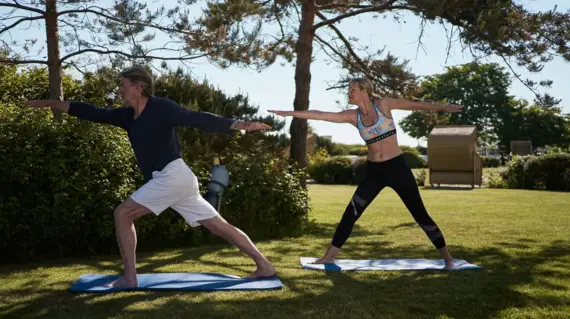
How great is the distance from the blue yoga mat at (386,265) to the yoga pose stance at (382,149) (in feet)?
0.71

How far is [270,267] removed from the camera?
18.3ft

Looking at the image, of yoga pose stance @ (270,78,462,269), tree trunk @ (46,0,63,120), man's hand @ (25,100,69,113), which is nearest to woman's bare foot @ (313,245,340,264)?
yoga pose stance @ (270,78,462,269)

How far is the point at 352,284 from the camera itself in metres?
5.45

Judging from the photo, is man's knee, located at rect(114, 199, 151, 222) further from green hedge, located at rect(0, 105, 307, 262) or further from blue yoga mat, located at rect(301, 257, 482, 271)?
green hedge, located at rect(0, 105, 307, 262)

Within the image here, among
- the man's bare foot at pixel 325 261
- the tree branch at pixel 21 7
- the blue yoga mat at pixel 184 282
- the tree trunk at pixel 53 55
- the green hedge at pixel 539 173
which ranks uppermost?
the tree branch at pixel 21 7

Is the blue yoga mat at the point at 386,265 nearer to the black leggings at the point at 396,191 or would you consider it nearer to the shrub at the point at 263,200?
the black leggings at the point at 396,191

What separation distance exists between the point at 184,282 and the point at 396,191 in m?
2.26

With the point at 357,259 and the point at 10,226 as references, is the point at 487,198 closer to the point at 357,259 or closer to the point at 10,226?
the point at 357,259

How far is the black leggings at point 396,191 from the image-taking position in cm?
603

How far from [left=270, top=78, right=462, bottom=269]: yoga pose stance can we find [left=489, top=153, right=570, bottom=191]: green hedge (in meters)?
16.0

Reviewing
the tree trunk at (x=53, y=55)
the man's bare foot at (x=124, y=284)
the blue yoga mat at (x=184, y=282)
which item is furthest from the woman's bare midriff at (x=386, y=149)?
the tree trunk at (x=53, y=55)

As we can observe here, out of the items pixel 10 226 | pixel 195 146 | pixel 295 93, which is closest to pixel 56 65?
pixel 195 146

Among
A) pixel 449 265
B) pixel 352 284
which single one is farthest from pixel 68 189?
pixel 449 265

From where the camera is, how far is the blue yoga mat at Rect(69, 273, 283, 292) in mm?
5086
